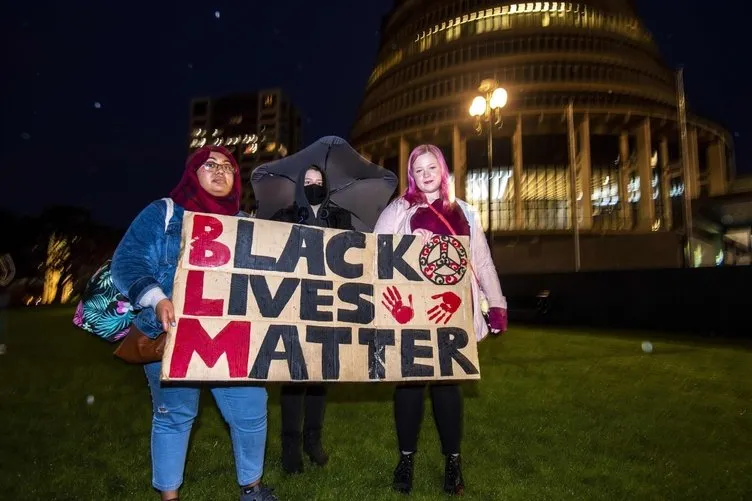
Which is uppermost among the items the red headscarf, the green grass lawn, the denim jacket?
the red headscarf

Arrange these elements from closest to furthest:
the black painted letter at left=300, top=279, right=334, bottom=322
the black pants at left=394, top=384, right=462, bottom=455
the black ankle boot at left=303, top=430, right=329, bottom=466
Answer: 1. the black painted letter at left=300, top=279, right=334, bottom=322
2. the black pants at left=394, top=384, right=462, bottom=455
3. the black ankle boot at left=303, top=430, right=329, bottom=466

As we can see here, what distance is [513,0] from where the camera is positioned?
4700cm

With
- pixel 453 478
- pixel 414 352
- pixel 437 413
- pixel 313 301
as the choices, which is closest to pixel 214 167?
pixel 313 301

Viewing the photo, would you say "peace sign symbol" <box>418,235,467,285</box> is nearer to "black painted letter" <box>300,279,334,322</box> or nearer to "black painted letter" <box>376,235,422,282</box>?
"black painted letter" <box>376,235,422,282</box>

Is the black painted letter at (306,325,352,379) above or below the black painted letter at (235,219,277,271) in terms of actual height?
below

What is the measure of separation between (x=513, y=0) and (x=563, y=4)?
4424 mm

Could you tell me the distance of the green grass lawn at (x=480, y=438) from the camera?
3.93m

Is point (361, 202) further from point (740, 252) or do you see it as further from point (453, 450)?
point (740, 252)

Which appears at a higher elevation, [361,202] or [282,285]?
[361,202]

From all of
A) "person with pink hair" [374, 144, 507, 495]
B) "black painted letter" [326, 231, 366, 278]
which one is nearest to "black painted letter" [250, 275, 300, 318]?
"black painted letter" [326, 231, 366, 278]

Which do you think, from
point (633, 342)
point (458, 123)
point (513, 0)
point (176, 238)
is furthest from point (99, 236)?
point (176, 238)

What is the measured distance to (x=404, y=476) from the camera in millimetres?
3793

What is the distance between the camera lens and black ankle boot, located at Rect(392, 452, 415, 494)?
3.77 metres

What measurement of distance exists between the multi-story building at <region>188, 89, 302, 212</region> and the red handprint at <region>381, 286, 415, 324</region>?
131 metres
